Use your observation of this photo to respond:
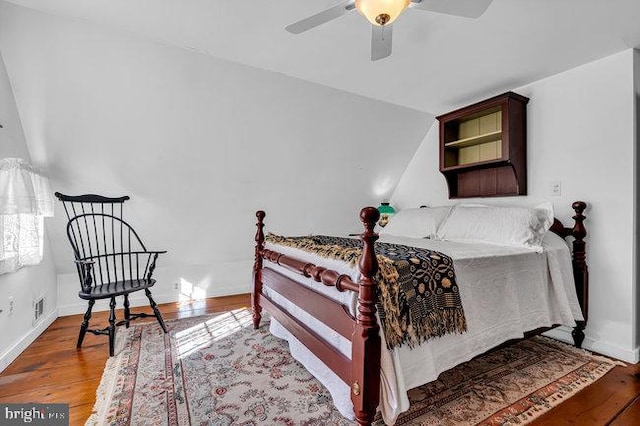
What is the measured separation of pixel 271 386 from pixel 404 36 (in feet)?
7.78

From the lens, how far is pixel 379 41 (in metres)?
1.66

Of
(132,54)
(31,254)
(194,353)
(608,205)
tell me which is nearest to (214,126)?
(132,54)

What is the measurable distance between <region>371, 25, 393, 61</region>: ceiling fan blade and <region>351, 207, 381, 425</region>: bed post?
0.96 meters

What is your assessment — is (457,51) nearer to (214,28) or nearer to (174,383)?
(214,28)

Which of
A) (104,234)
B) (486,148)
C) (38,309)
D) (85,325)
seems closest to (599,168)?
(486,148)

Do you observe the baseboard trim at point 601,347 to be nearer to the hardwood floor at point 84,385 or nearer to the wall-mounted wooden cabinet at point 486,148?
the hardwood floor at point 84,385

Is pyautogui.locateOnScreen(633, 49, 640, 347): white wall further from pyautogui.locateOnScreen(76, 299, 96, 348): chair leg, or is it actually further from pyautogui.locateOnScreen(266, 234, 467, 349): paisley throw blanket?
pyautogui.locateOnScreen(76, 299, 96, 348): chair leg

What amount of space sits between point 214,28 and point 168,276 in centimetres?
267

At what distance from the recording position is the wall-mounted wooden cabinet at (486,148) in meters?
2.70

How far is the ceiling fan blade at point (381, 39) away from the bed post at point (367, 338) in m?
0.96

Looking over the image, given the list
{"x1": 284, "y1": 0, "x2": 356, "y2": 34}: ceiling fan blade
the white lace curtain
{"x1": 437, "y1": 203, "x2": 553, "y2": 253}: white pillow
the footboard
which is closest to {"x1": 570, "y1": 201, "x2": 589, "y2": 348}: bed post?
{"x1": 437, "y1": 203, "x2": 553, "y2": 253}: white pillow

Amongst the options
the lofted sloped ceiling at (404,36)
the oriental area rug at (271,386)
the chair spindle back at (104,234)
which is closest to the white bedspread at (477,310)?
the oriental area rug at (271,386)

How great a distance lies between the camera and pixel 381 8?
1309 millimetres

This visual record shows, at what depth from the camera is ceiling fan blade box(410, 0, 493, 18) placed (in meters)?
1.42
